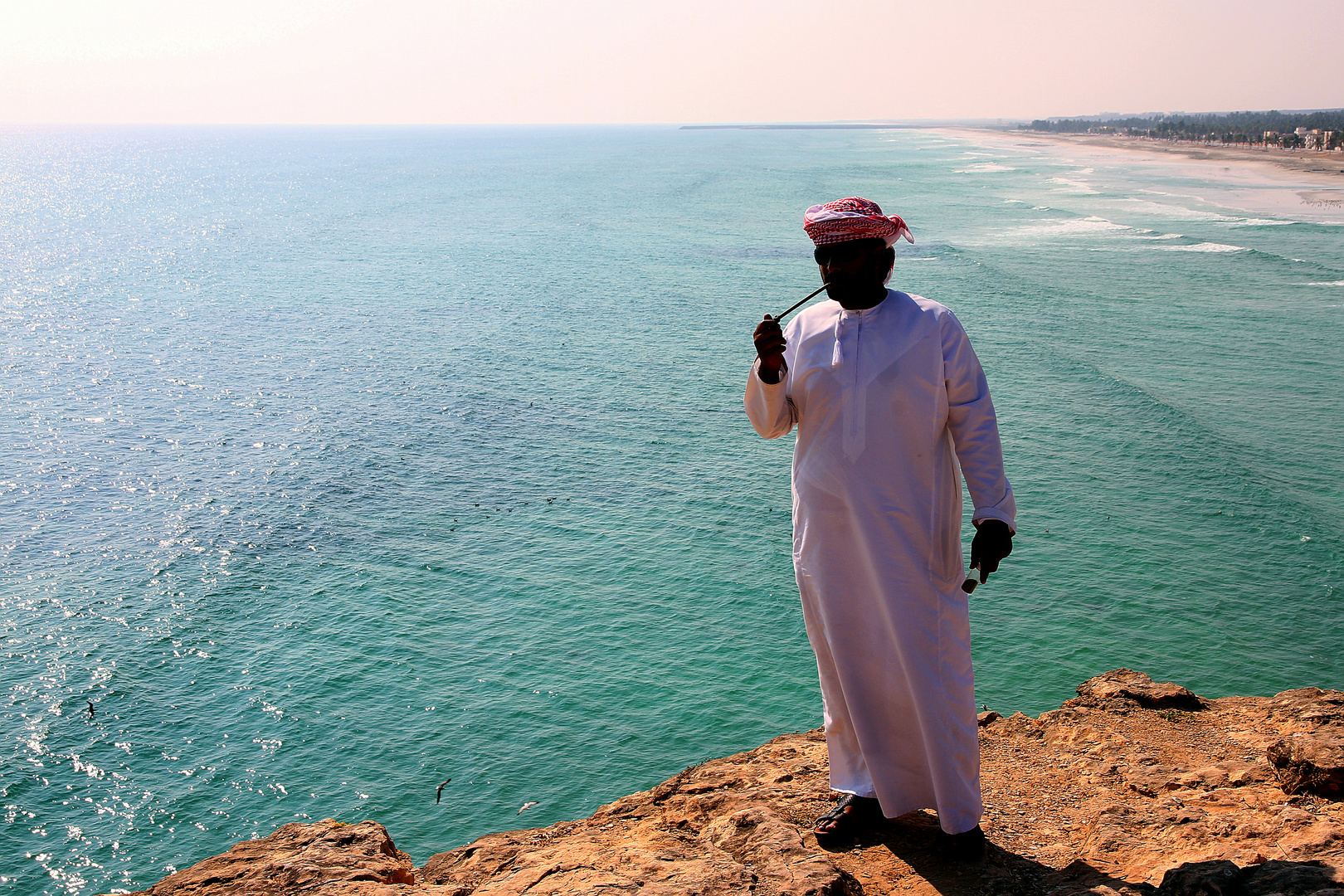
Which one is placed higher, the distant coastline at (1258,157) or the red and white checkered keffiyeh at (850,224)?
the distant coastline at (1258,157)

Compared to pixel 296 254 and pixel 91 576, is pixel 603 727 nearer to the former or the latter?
pixel 91 576

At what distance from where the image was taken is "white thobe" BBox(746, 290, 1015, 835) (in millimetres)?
3754

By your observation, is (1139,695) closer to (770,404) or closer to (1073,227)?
→ (770,404)

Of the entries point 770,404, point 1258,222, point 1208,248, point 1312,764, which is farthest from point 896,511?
point 1258,222

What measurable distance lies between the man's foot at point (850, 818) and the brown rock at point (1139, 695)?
3.30 metres

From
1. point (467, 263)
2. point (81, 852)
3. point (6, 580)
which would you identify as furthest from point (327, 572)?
point (467, 263)

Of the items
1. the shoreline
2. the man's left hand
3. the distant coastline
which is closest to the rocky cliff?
the man's left hand

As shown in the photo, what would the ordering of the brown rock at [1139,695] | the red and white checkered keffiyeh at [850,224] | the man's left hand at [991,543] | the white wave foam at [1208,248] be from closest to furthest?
the man's left hand at [991,543]
the red and white checkered keffiyeh at [850,224]
the brown rock at [1139,695]
the white wave foam at [1208,248]

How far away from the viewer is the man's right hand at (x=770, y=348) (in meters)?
3.71

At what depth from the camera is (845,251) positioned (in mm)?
3869

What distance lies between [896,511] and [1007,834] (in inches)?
69.4

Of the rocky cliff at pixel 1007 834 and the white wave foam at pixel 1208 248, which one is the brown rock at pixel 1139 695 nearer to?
the rocky cliff at pixel 1007 834

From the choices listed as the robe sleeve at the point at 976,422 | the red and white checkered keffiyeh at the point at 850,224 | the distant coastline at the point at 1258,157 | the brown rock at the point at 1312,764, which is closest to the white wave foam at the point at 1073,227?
the distant coastline at the point at 1258,157

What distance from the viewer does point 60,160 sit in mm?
152625
